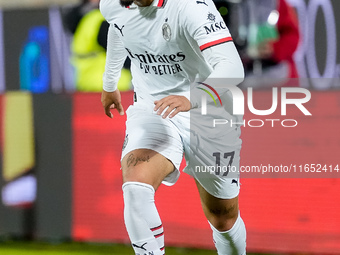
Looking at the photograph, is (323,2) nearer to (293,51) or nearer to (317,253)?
(293,51)

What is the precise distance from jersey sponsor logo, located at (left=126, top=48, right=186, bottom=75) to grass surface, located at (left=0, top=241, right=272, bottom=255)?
78.3 inches

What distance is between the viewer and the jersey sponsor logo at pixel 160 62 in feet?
10.9

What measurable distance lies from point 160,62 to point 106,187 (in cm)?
210

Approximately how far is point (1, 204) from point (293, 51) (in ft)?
9.78

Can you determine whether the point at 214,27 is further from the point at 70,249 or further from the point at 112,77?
the point at 70,249

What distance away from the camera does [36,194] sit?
17.8 ft

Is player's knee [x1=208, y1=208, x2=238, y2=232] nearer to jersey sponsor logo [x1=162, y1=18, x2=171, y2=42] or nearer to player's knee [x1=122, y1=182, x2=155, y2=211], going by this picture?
player's knee [x1=122, y1=182, x2=155, y2=211]

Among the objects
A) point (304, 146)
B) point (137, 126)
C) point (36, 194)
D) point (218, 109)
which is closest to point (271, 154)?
point (304, 146)

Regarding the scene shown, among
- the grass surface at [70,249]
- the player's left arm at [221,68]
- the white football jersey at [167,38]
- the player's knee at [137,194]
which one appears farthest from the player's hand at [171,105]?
the grass surface at [70,249]

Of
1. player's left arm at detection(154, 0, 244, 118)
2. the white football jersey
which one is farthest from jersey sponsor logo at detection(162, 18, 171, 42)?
player's left arm at detection(154, 0, 244, 118)

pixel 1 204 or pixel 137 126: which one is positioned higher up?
pixel 137 126

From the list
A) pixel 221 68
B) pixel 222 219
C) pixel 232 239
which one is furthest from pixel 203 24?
pixel 232 239

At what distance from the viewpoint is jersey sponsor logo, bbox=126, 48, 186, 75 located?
333 cm

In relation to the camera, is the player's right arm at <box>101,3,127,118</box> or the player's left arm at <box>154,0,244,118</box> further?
the player's right arm at <box>101,3,127,118</box>
